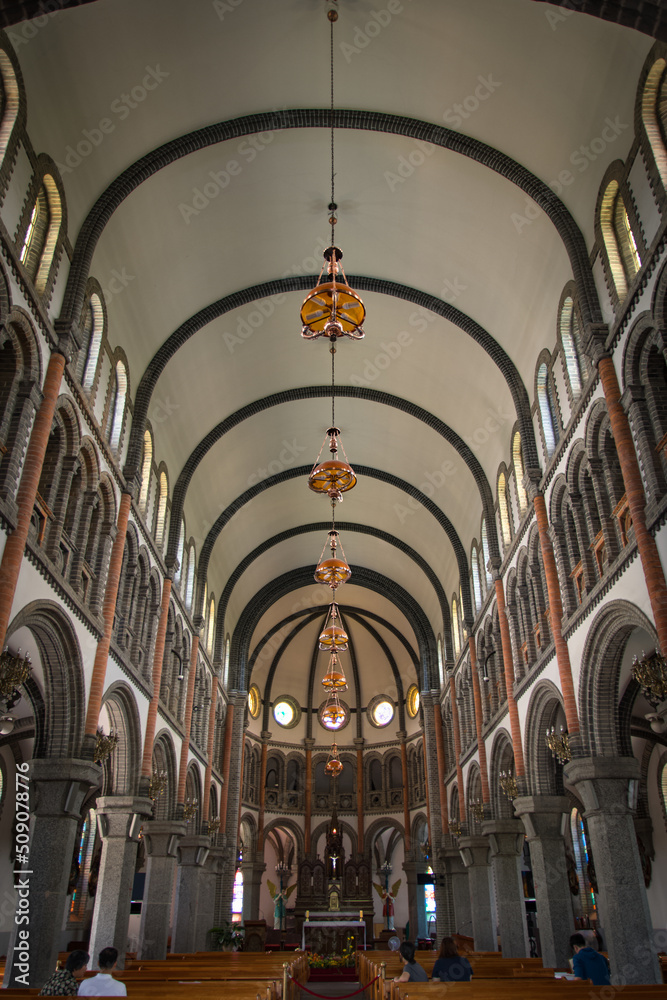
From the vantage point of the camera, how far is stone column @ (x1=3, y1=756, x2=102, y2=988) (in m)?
11.6

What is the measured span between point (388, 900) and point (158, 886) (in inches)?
803

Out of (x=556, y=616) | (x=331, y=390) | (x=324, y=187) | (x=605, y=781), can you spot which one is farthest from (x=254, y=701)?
(x=324, y=187)

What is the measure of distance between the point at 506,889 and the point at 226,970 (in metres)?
10.1

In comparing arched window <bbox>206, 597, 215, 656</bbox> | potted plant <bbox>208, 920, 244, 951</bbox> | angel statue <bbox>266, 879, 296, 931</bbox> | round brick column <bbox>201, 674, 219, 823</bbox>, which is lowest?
potted plant <bbox>208, 920, 244, 951</bbox>

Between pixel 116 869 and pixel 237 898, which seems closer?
pixel 116 869

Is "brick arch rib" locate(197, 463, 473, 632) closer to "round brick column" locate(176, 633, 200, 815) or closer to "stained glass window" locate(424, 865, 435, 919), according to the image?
"round brick column" locate(176, 633, 200, 815)

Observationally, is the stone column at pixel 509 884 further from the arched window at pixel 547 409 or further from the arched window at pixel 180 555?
the arched window at pixel 180 555

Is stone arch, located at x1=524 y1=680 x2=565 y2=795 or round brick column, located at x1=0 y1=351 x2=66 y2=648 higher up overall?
round brick column, located at x1=0 y1=351 x2=66 y2=648

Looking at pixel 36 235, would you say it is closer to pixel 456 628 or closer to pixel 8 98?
pixel 8 98

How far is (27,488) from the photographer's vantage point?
1127 cm

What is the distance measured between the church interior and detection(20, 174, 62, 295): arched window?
5 cm

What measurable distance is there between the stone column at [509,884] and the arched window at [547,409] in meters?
11.2

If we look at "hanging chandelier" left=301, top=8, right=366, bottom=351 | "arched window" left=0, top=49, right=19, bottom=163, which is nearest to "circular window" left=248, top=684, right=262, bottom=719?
"hanging chandelier" left=301, top=8, right=366, bottom=351

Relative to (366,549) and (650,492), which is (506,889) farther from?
(366,549)
